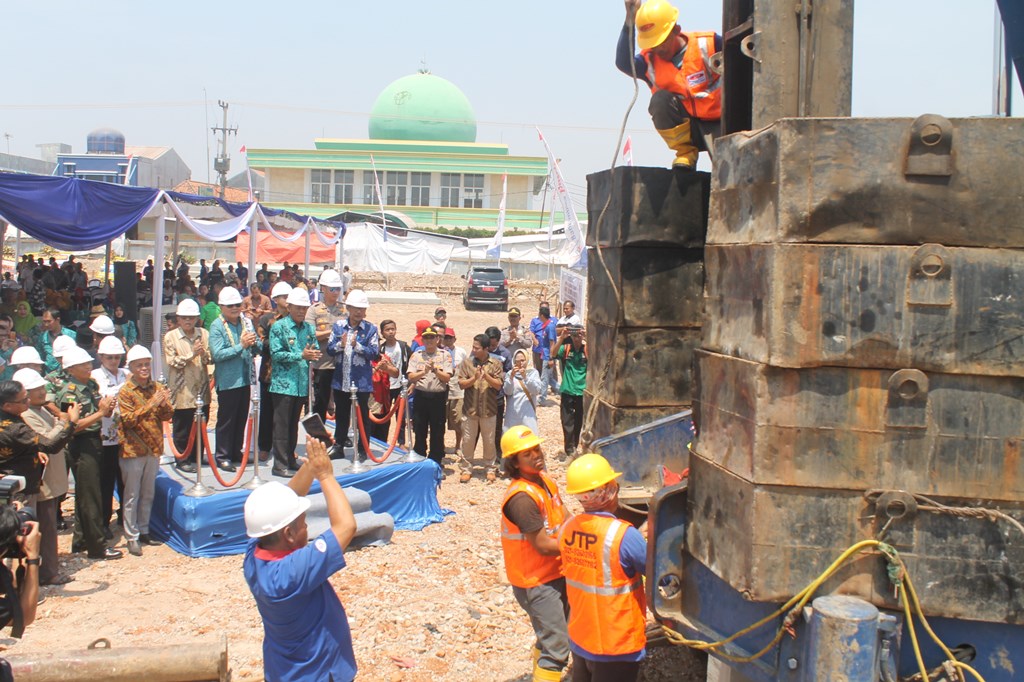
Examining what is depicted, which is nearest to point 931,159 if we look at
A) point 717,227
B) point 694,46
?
point 717,227

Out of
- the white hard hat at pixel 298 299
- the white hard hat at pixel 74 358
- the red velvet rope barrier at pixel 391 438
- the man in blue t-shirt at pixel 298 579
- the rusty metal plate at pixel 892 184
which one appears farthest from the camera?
the red velvet rope barrier at pixel 391 438

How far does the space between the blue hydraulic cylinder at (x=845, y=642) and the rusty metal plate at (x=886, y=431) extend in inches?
16.0

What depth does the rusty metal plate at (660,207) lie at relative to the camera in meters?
4.68

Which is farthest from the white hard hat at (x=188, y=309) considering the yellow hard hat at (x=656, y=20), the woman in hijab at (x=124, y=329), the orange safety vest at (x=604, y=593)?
the woman in hijab at (x=124, y=329)

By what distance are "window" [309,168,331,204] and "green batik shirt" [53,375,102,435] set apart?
5051cm

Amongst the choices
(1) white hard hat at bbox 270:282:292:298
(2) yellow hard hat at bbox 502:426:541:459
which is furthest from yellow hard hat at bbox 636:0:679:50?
(1) white hard hat at bbox 270:282:292:298

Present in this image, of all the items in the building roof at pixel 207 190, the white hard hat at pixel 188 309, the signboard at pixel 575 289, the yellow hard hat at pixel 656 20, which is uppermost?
the building roof at pixel 207 190

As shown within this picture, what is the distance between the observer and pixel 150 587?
6.95m

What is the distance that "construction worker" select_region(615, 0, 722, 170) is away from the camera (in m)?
4.52

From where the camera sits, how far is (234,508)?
7.77 m

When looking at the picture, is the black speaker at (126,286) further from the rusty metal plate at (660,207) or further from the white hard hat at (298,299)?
the rusty metal plate at (660,207)

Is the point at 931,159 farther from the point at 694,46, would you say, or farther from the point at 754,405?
the point at 694,46

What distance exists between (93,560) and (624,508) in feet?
16.1

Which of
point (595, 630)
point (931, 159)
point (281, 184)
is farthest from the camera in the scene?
point (281, 184)
